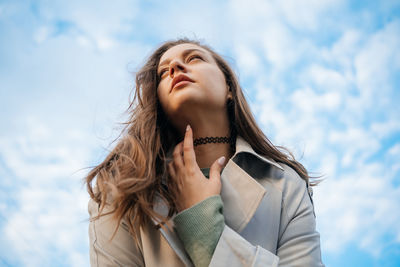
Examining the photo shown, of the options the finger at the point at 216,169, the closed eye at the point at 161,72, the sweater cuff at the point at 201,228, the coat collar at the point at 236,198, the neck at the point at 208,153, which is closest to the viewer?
the sweater cuff at the point at 201,228

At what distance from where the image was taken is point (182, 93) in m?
2.23

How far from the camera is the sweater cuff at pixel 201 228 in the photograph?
1.76 metres

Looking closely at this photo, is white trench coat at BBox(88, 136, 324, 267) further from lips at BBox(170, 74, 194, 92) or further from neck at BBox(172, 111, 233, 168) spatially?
lips at BBox(170, 74, 194, 92)

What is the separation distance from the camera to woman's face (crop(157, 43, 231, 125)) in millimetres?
2246

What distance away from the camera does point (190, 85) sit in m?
2.26

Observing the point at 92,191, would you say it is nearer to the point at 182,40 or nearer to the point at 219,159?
the point at 219,159

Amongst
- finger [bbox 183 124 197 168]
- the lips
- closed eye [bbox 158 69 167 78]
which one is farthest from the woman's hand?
closed eye [bbox 158 69 167 78]

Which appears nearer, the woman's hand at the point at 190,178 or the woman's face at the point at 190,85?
the woman's hand at the point at 190,178

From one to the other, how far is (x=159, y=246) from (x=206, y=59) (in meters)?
1.24

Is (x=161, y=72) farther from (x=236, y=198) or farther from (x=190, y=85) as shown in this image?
(x=236, y=198)

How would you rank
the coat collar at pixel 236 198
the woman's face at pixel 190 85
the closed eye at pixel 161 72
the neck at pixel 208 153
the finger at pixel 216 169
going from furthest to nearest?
the closed eye at pixel 161 72 → the neck at pixel 208 153 → the woman's face at pixel 190 85 → the finger at pixel 216 169 → the coat collar at pixel 236 198

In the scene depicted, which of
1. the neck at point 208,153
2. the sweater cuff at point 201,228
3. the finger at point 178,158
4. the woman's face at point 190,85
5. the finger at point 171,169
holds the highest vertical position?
the woman's face at point 190,85

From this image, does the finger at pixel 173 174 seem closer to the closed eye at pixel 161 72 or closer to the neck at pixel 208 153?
the neck at pixel 208 153

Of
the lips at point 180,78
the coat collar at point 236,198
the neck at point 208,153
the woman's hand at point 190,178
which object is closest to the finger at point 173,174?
the woman's hand at point 190,178
